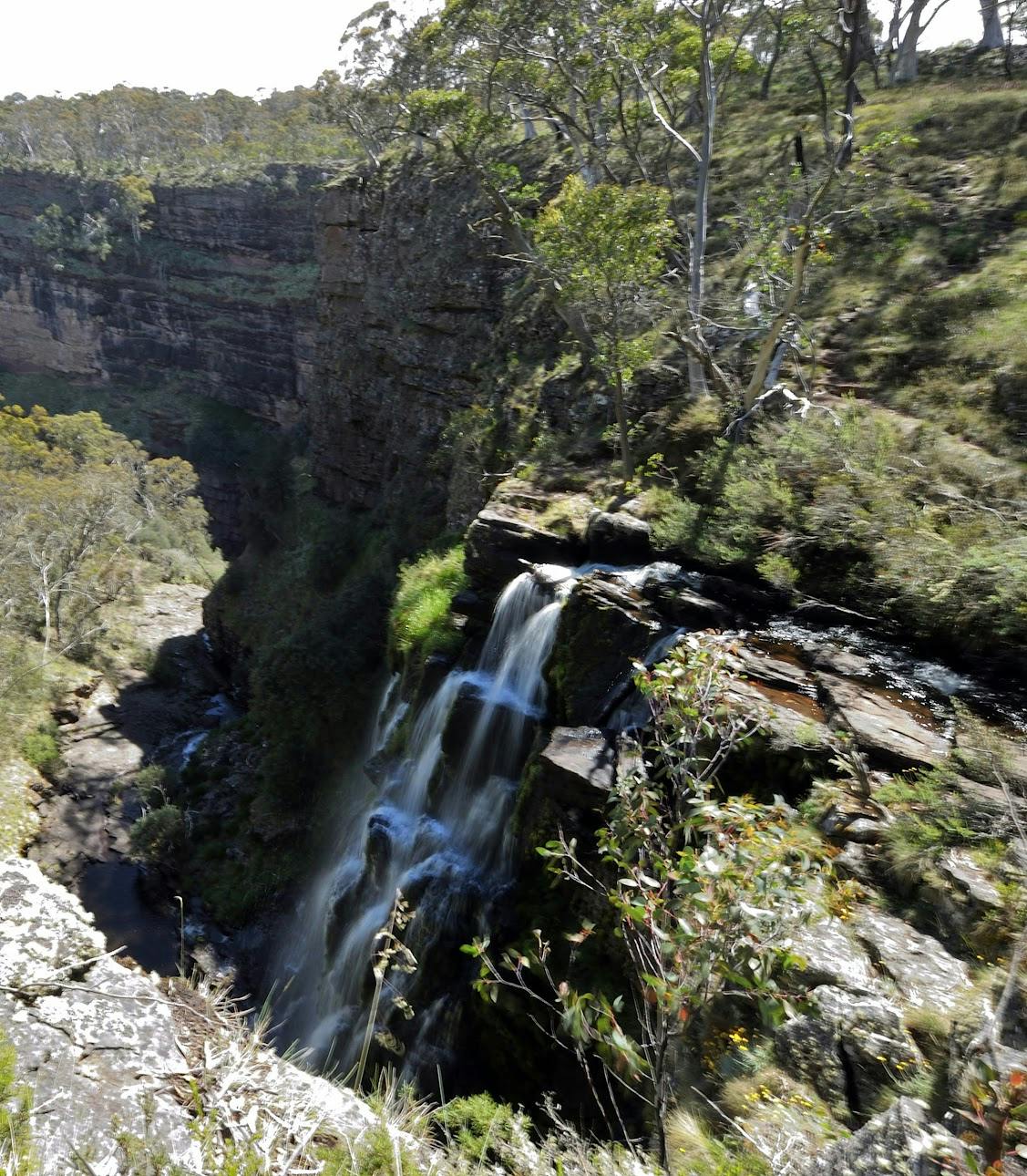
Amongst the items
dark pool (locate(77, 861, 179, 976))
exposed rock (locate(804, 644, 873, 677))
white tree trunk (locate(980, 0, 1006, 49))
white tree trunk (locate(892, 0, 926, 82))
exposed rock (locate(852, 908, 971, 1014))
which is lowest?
dark pool (locate(77, 861, 179, 976))

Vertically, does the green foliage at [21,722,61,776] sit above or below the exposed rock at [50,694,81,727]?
above

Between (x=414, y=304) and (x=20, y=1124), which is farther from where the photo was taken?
(x=414, y=304)

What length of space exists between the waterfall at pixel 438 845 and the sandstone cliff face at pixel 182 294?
35873mm

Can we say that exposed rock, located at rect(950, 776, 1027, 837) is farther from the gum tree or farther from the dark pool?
the dark pool

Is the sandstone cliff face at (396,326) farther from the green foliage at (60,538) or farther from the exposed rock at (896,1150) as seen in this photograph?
the exposed rock at (896,1150)

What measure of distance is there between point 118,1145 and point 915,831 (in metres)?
4.68

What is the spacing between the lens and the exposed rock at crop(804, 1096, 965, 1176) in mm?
2191

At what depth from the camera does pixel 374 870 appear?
1004 cm

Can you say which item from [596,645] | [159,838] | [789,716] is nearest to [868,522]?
[789,716]

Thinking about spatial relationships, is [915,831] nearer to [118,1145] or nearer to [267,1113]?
[267,1113]

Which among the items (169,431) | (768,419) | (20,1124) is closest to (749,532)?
(768,419)

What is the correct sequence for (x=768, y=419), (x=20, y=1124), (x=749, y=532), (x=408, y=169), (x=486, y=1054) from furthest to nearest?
(x=408, y=169)
(x=768, y=419)
(x=749, y=532)
(x=486, y=1054)
(x=20, y=1124)

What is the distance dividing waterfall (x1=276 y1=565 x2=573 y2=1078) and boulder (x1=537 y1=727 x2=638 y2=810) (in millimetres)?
1441

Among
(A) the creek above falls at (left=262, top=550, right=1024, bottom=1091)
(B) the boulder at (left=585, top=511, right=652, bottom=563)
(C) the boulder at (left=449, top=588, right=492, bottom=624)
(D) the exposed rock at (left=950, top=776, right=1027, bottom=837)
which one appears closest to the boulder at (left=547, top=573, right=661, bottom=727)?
(A) the creek above falls at (left=262, top=550, right=1024, bottom=1091)
